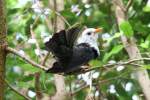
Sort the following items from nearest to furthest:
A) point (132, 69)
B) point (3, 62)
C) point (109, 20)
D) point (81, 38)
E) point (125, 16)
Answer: point (3, 62)
point (81, 38)
point (132, 69)
point (125, 16)
point (109, 20)

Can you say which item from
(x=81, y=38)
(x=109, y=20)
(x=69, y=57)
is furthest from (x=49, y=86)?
(x=69, y=57)

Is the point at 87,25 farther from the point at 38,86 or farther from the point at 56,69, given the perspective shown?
the point at 56,69

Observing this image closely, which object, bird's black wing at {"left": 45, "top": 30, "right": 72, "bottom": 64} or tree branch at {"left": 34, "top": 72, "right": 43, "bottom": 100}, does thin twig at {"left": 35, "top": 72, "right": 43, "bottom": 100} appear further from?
bird's black wing at {"left": 45, "top": 30, "right": 72, "bottom": 64}

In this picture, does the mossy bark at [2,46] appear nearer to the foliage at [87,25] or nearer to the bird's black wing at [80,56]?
the bird's black wing at [80,56]

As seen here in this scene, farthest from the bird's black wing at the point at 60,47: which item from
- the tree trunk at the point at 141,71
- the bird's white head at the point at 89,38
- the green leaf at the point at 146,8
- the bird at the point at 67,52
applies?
the green leaf at the point at 146,8

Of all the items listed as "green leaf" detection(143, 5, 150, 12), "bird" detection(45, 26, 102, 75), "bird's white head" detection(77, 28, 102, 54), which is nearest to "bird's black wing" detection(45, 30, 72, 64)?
"bird" detection(45, 26, 102, 75)

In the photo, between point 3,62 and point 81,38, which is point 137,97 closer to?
point 81,38

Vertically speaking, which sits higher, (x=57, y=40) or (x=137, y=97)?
(x=57, y=40)

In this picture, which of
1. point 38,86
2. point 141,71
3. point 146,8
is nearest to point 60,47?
point 38,86
